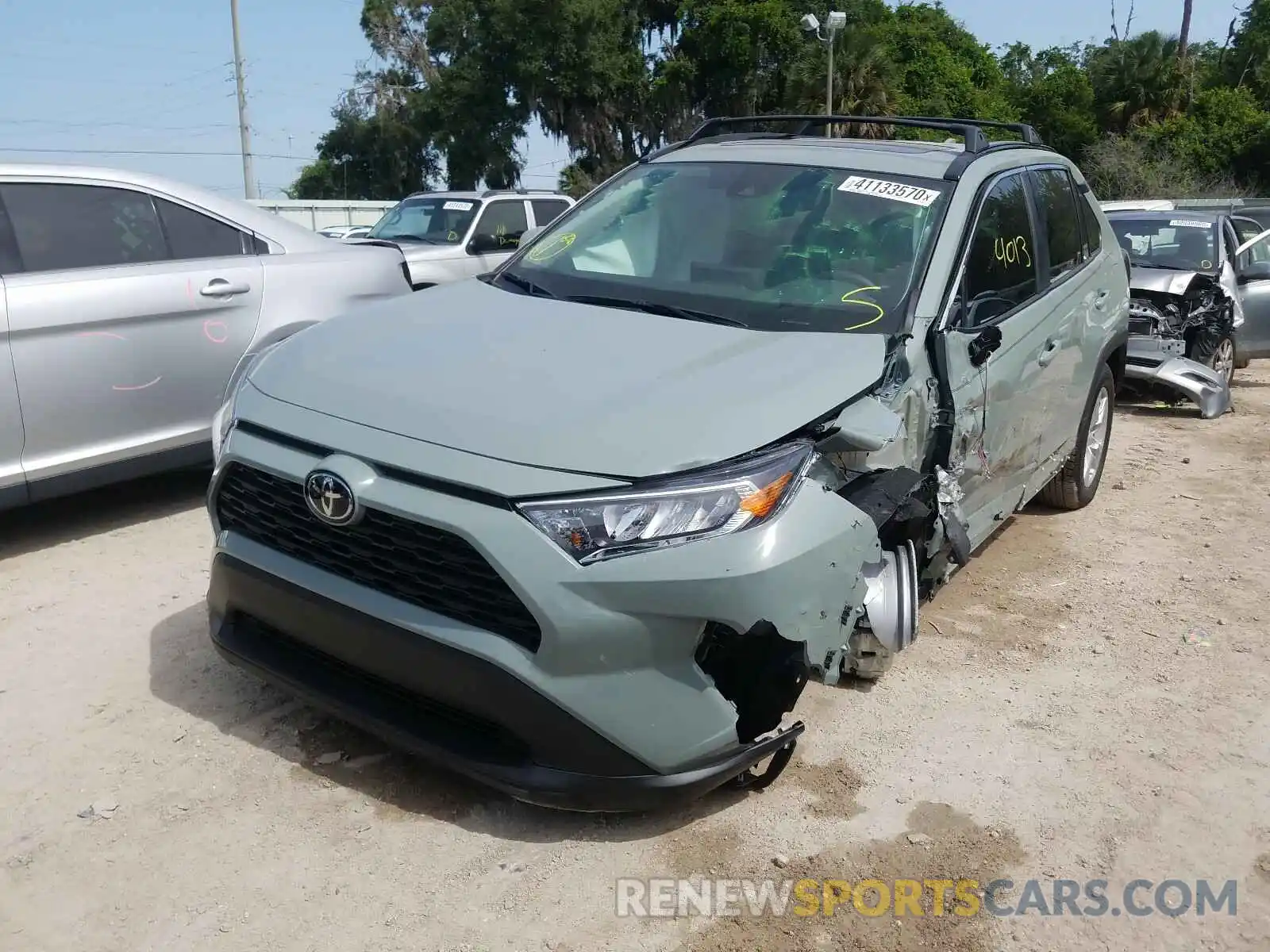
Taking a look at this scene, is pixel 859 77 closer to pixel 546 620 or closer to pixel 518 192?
pixel 518 192

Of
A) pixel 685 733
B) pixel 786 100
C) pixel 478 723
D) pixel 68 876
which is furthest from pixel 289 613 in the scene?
pixel 786 100

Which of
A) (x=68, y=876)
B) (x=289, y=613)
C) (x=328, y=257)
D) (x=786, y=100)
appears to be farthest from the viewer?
(x=786, y=100)

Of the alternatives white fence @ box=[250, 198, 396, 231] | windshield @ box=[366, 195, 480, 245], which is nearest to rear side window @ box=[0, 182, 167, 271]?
windshield @ box=[366, 195, 480, 245]

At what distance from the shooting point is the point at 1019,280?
4500 mm

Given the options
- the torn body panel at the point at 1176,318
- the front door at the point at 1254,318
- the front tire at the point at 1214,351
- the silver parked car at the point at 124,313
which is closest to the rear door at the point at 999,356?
the silver parked car at the point at 124,313

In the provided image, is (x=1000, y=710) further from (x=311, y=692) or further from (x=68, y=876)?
(x=68, y=876)

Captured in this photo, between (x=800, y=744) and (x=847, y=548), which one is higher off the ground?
(x=847, y=548)

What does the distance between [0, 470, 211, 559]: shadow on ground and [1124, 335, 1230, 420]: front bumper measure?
6765 mm

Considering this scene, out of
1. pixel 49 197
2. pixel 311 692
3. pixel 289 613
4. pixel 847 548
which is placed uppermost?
pixel 49 197

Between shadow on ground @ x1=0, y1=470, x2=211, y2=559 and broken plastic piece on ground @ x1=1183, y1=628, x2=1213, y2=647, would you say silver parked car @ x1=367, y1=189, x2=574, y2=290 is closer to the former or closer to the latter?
shadow on ground @ x1=0, y1=470, x2=211, y2=559

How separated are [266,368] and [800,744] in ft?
6.57

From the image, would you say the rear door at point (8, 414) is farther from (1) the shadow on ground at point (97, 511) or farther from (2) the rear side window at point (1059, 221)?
(2) the rear side window at point (1059, 221)

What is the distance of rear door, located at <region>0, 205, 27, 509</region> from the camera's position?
4551 mm

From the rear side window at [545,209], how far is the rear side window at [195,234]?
7.18 m
